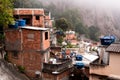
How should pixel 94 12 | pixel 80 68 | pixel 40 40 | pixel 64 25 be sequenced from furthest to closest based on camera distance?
pixel 94 12, pixel 64 25, pixel 80 68, pixel 40 40

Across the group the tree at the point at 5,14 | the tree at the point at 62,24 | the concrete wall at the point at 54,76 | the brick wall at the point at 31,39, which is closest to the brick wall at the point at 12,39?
the brick wall at the point at 31,39

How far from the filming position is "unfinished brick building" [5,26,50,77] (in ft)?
87.7

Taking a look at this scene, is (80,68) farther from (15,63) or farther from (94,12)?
(94,12)

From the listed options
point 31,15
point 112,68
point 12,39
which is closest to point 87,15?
point 31,15

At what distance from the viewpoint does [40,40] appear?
26.7m

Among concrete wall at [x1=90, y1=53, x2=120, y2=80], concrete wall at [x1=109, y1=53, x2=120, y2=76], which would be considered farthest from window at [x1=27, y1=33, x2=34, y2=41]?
concrete wall at [x1=109, y1=53, x2=120, y2=76]

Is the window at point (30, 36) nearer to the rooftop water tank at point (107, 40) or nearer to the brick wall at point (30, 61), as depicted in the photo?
the brick wall at point (30, 61)

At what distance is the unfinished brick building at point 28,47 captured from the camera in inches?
1053

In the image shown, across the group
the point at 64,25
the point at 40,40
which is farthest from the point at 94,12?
the point at 40,40

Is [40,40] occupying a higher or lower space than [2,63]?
higher

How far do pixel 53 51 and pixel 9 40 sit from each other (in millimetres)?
9872

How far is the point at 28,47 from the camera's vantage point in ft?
88.3

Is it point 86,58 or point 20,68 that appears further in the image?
point 86,58

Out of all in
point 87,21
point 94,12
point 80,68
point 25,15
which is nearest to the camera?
point 80,68
